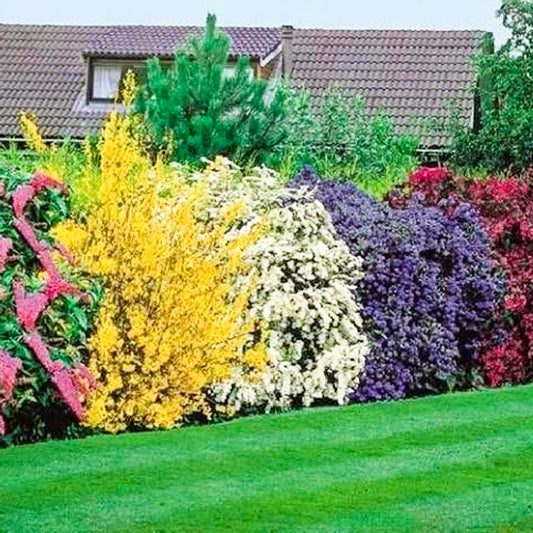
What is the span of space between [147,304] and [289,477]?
8.48 ft

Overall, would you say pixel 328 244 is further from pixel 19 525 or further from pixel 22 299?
pixel 19 525

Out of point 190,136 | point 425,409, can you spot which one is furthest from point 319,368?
point 190,136

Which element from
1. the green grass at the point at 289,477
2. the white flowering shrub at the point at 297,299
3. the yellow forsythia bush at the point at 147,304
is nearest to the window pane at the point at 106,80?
the white flowering shrub at the point at 297,299

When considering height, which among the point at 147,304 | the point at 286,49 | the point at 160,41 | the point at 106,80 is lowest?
the point at 147,304

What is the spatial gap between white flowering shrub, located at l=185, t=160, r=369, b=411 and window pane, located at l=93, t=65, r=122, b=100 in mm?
26813

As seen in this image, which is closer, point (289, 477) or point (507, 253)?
point (289, 477)

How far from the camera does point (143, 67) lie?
40.3 meters

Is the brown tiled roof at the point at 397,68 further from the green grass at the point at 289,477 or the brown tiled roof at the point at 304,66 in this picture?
the green grass at the point at 289,477

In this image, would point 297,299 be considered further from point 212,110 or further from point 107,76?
point 107,76

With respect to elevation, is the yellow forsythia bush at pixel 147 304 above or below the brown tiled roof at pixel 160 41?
below

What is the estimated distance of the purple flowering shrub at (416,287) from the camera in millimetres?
14328

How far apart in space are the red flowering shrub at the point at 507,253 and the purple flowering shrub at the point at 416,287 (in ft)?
0.62

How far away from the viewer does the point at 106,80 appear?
4106 centimetres

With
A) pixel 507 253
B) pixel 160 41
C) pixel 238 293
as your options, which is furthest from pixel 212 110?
pixel 160 41
